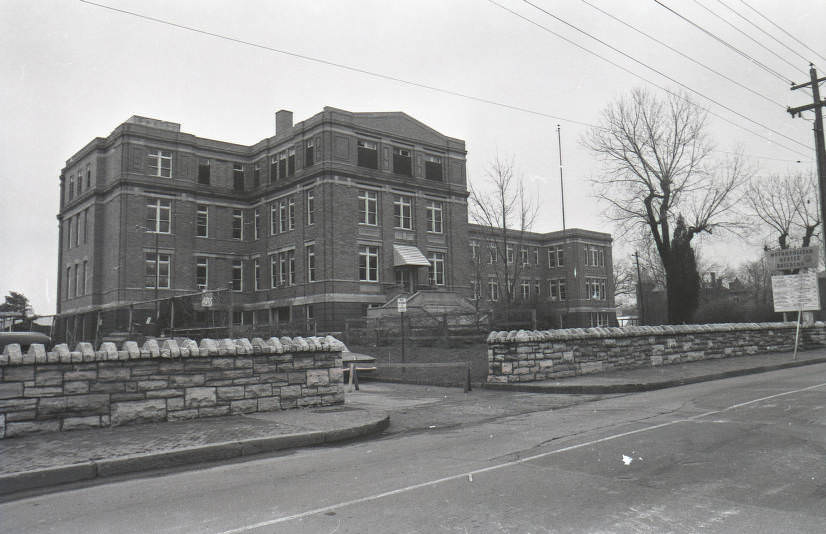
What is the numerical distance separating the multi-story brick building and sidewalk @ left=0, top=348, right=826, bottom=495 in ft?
84.6

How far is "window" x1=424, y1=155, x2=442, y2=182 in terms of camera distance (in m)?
47.3

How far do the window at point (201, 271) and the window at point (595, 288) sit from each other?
143ft

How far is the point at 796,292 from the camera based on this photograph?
2327 centimetres

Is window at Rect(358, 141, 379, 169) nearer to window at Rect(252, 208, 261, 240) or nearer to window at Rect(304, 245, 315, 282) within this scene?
window at Rect(304, 245, 315, 282)

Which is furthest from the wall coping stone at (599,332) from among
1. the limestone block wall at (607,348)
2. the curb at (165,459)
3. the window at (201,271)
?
the window at (201,271)

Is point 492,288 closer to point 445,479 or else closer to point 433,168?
point 433,168

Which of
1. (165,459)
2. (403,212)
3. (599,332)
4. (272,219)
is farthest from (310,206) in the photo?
(165,459)

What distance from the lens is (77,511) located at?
570 centimetres

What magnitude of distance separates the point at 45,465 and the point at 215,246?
4199 cm

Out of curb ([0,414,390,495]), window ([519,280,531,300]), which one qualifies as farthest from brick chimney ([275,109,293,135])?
curb ([0,414,390,495])

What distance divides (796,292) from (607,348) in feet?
31.9

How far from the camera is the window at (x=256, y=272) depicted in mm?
48072

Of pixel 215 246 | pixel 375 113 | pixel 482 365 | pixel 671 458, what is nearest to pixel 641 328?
pixel 482 365

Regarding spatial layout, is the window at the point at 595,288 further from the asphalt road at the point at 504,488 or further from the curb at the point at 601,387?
the asphalt road at the point at 504,488
